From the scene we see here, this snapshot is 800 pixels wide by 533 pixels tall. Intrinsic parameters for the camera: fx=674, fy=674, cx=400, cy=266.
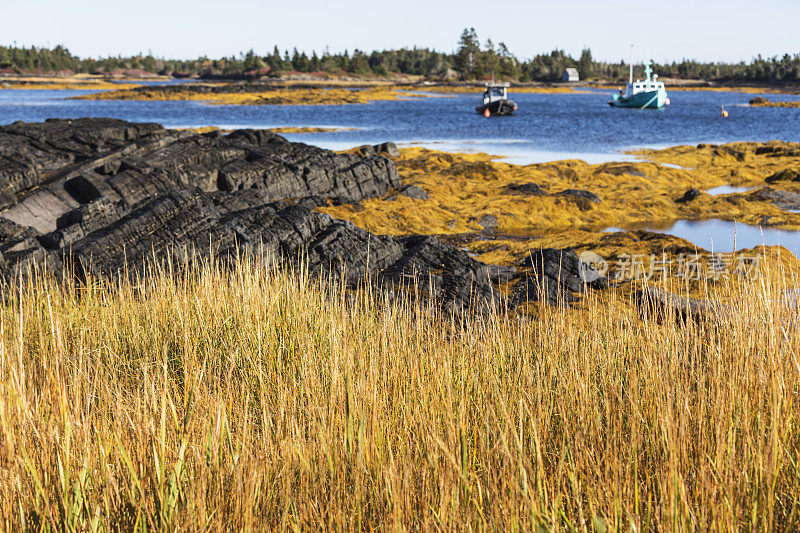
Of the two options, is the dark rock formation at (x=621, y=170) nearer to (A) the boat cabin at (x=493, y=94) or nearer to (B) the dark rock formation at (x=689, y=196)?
(B) the dark rock formation at (x=689, y=196)

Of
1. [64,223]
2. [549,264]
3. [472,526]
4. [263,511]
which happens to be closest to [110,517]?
[263,511]

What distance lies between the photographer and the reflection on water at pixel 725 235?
12625 mm

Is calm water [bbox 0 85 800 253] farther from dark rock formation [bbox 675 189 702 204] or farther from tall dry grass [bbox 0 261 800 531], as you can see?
tall dry grass [bbox 0 261 800 531]

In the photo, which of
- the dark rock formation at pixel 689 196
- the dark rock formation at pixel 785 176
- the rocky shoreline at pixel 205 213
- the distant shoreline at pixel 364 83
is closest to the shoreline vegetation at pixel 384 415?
the rocky shoreline at pixel 205 213

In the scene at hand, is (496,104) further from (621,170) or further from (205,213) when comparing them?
(205,213)

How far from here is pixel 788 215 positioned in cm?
1544

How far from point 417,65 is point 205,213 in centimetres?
13968

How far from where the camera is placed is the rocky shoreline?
8.69m

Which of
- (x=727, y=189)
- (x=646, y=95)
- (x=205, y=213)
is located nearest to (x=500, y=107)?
(x=646, y=95)

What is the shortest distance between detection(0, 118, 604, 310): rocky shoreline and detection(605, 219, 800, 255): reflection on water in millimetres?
4964

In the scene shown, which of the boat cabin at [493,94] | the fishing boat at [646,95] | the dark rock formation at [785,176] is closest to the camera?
the dark rock formation at [785,176]

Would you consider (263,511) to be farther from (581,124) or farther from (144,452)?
(581,124)

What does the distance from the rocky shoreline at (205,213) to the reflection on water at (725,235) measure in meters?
4.96

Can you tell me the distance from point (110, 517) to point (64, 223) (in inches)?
374
